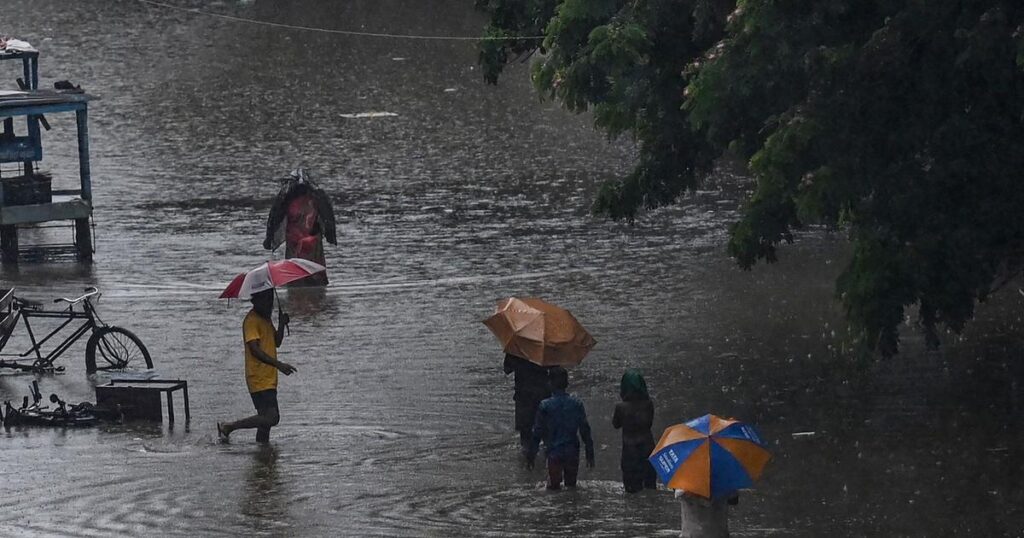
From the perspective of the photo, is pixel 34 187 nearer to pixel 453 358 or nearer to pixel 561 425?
pixel 453 358

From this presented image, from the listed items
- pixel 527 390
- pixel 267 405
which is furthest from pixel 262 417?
pixel 527 390

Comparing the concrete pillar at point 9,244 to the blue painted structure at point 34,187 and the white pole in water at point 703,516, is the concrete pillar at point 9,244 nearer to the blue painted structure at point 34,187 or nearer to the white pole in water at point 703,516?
the blue painted structure at point 34,187

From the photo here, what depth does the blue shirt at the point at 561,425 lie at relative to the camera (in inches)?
453

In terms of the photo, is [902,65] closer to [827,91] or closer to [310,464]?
[827,91]

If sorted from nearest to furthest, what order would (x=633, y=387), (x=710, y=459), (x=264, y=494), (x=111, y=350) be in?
(x=710, y=459), (x=633, y=387), (x=264, y=494), (x=111, y=350)

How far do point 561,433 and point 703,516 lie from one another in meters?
2.46

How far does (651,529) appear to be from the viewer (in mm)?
10625

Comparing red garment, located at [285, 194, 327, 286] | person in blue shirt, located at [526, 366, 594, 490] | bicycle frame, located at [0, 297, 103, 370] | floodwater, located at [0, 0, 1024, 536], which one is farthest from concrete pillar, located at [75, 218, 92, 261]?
person in blue shirt, located at [526, 366, 594, 490]

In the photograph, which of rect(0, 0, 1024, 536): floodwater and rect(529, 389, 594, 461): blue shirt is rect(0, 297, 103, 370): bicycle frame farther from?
rect(529, 389, 594, 461): blue shirt

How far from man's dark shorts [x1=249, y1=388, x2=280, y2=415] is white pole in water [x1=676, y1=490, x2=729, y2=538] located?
180 inches

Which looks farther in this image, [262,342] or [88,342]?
[88,342]

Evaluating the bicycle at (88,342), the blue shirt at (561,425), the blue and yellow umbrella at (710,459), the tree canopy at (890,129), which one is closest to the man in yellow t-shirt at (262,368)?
the blue shirt at (561,425)

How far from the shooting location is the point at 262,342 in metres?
12.9

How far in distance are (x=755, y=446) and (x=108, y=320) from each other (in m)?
10.1
